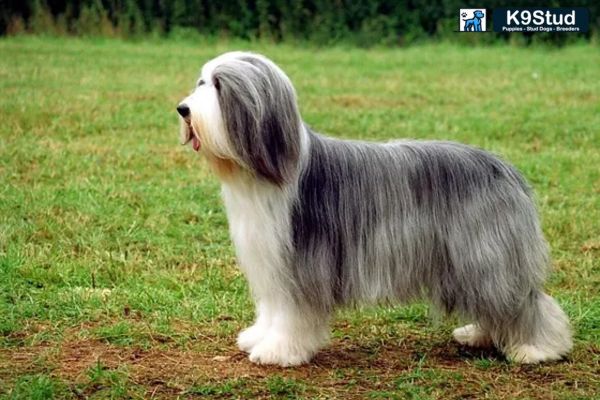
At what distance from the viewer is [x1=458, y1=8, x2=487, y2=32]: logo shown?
1958 centimetres

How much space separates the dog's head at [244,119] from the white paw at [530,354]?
1.49 metres

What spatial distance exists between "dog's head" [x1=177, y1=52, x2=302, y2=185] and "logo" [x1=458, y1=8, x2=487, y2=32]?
14840 millimetres

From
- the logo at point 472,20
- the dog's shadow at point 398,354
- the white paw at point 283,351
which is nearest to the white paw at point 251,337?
the white paw at point 283,351

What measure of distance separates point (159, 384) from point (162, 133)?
23.2ft

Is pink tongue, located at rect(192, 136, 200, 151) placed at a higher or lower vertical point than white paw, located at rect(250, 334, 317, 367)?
higher

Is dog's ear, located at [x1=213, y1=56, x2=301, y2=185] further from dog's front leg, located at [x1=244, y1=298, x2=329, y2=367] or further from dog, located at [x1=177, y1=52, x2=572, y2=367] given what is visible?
dog's front leg, located at [x1=244, y1=298, x2=329, y2=367]

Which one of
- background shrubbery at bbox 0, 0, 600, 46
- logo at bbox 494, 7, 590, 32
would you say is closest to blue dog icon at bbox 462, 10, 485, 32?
logo at bbox 494, 7, 590, 32

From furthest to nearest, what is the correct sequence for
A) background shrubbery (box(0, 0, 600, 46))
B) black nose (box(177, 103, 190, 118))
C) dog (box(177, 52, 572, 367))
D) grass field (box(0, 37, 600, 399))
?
background shrubbery (box(0, 0, 600, 46)), grass field (box(0, 37, 600, 399)), dog (box(177, 52, 572, 367)), black nose (box(177, 103, 190, 118))

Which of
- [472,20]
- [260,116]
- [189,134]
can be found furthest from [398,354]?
[472,20]

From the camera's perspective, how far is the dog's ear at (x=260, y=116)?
5035 mm

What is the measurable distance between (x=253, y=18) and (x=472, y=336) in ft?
52.4

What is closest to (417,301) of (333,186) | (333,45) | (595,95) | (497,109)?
(333,186)

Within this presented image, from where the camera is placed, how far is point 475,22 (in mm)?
19797

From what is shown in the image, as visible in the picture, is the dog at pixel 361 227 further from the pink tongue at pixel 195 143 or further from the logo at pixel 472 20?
the logo at pixel 472 20
